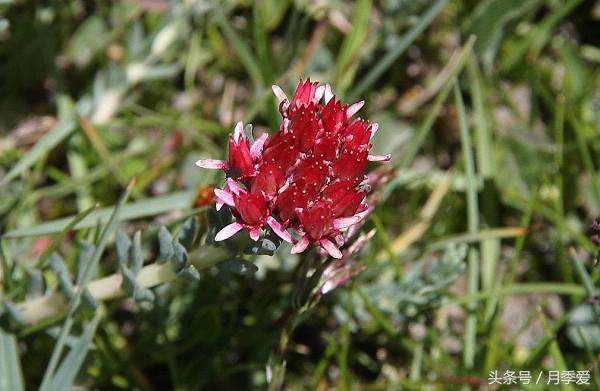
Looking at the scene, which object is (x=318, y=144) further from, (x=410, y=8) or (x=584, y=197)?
(x=584, y=197)

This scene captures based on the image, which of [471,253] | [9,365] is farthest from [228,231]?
[471,253]

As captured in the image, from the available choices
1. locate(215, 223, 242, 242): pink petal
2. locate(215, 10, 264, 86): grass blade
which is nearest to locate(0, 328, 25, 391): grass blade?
locate(215, 223, 242, 242): pink petal

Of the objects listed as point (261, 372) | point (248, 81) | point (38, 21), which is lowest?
point (261, 372)

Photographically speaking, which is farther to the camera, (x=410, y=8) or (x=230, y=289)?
(x=410, y=8)

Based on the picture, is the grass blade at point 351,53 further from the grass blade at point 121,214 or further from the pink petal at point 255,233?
the pink petal at point 255,233

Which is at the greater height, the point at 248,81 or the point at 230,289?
the point at 248,81

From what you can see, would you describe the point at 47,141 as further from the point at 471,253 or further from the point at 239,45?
the point at 471,253

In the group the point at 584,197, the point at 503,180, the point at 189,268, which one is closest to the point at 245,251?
the point at 189,268
